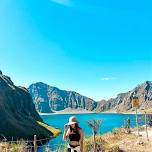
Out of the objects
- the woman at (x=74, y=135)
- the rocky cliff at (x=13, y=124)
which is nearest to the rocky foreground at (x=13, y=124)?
the rocky cliff at (x=13, y=124)

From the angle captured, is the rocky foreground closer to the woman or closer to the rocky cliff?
the rocky cliff

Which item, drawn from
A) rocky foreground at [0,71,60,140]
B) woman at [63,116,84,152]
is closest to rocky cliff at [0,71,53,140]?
rocky foreground at [0,71,60,140]

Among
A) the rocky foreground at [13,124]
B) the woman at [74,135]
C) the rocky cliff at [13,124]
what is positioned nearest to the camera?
the woman at [74,135]

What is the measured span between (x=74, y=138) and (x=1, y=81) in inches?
4953

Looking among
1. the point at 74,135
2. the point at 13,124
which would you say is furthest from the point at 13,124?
the point at 74,135

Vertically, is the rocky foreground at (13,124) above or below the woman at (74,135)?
above

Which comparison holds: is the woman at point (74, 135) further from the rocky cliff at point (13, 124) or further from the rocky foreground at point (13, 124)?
the rocky cliff at point (13, 124)

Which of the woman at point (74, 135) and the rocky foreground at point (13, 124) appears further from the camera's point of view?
the rocky foreground at point (13, 124)

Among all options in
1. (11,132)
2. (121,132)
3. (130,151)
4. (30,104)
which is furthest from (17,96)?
(130,151)

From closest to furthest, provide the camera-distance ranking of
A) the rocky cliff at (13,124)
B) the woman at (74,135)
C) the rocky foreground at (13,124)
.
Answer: the woman at (74,135), the rocky foreground at (13,124), the rocky cliff at (13,124)

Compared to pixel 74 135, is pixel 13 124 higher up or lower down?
higher up

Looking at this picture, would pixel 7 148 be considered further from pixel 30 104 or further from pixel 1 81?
pixel 30 104

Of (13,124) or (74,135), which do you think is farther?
(13,124)

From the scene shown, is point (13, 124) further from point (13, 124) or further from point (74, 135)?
point (74, 135)
